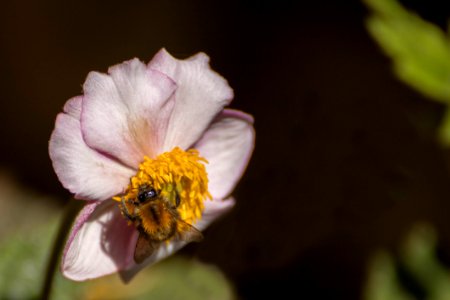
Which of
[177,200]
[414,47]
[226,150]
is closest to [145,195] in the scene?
[177,200]

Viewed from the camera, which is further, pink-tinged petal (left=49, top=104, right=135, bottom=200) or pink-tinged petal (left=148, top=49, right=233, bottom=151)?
pink-tinged petal (left=148, top=49, right=233, bottom=151)

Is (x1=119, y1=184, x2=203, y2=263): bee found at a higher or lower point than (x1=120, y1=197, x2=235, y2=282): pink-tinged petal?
higher

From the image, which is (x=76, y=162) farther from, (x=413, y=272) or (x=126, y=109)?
(x=413, y=272)

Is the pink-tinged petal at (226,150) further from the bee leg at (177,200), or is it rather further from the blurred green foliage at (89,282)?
the blurred green foliage at (89,282)

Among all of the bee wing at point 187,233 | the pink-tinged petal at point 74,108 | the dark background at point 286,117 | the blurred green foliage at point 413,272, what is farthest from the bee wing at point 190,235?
the blurred green foliage at point 413,272

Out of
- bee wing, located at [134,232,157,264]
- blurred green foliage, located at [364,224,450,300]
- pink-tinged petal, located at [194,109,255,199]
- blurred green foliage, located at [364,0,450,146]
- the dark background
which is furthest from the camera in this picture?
the dark background

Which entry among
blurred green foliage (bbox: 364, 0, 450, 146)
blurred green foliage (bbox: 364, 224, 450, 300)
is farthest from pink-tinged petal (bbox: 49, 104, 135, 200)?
blurred green foliage (bbox: 364, 224, 450, 300)

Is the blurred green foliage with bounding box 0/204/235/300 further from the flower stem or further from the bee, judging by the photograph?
the bee

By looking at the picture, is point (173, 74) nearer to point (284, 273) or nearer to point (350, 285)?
point (284, 273)

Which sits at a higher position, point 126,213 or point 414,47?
point 414,47
